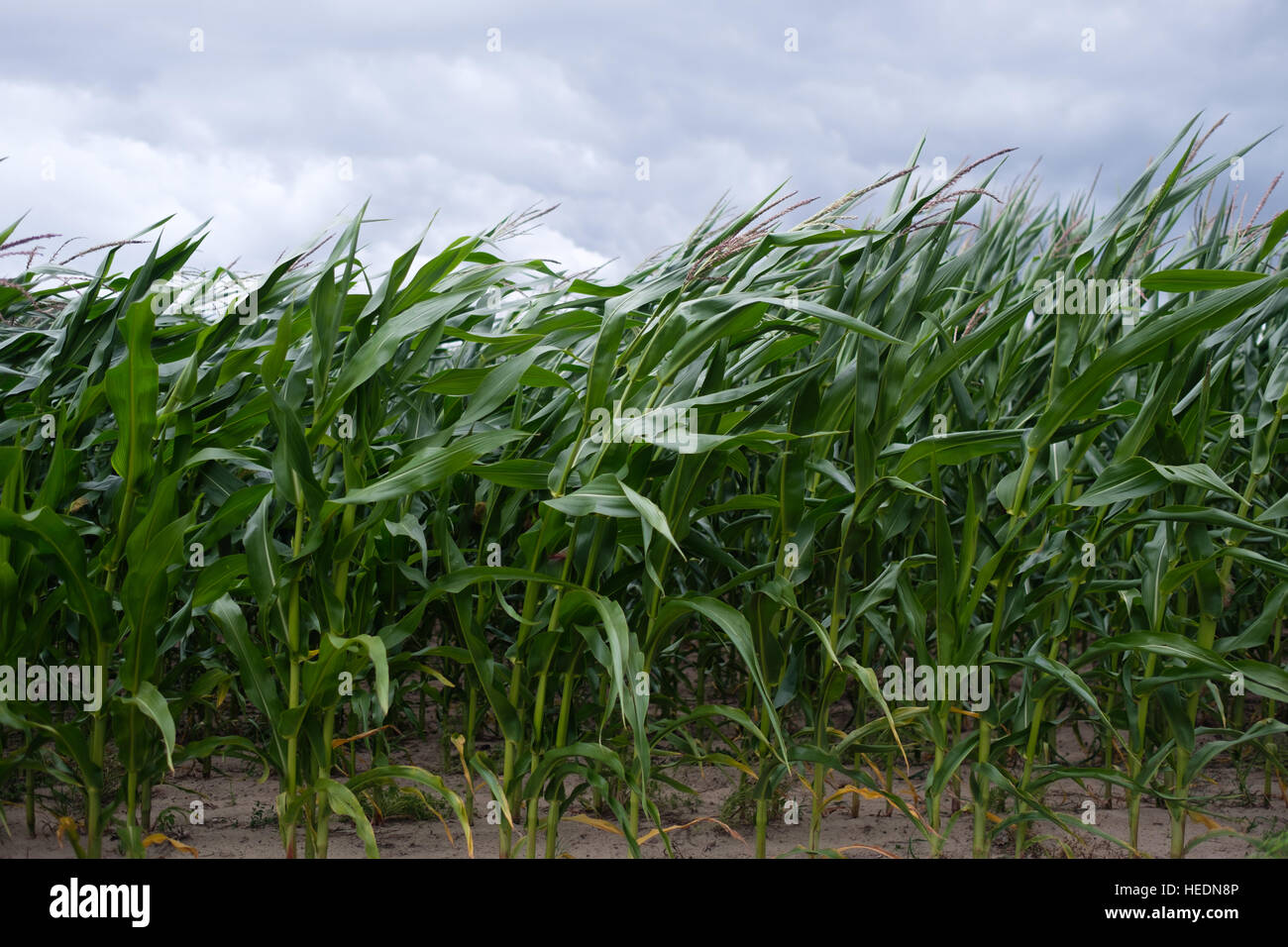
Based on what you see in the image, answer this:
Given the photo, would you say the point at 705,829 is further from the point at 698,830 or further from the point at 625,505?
the point at 625,505

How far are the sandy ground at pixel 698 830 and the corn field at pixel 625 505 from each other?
70mm

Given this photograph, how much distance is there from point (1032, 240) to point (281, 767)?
3459mm

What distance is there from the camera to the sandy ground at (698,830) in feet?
7.89

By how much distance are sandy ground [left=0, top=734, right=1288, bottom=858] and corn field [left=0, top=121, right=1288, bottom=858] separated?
70 millimetres

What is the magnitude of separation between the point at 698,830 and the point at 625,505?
4.29ft

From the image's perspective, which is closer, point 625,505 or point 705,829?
point 625,505

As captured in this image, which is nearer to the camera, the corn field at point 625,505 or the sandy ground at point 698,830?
the corn field at point 625,505

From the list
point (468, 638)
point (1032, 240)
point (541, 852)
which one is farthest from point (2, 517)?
point (1032, 240)

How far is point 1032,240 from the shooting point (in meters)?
3.89

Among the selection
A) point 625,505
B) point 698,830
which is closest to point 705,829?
point 698,830

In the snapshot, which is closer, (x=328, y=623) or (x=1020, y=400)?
(x=328, y=623)

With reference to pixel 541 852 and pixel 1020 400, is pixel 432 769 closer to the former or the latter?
pixel 541 852

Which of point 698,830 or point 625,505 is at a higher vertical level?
point 625,505

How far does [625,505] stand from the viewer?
5.62ft
